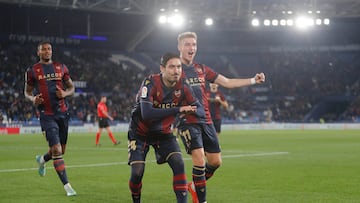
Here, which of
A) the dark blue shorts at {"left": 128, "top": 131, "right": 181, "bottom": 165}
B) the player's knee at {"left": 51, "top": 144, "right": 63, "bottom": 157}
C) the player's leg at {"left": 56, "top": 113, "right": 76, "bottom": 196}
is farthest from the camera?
the player's knee at {"left": 51, "top": 144, "right": 63, "bottom": 157}

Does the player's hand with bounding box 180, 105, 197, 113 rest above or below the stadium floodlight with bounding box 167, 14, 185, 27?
below

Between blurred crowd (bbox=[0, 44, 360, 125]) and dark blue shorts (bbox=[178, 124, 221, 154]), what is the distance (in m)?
35.3

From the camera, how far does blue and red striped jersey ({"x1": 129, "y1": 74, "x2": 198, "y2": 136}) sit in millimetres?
7754

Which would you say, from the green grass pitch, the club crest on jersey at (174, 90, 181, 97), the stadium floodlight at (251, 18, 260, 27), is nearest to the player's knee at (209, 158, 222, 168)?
the green grass pitch

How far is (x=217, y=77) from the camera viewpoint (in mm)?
9711

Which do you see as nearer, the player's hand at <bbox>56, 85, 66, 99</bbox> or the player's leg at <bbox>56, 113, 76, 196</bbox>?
the player's leg at <bbox>56, 113, 76, 196</bbox>

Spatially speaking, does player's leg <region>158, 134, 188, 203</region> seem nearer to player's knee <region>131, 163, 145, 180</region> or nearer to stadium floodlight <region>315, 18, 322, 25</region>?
player's knee <region>131, 163, 145, 180</region>

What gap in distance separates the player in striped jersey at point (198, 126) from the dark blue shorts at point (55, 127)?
2.82 m

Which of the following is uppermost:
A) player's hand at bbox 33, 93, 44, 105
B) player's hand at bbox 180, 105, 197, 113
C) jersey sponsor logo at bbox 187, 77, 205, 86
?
jersey sponsor logo at bbox 187, 77, 205, 86

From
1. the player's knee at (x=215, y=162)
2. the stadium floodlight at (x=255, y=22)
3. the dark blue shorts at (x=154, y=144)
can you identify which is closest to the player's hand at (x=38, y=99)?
the dark blue shorts at (x=154, y=144)

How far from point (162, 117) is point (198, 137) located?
1.47 m

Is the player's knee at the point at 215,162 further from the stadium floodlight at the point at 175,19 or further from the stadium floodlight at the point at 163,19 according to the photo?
the stadium floodlight at the point at 163,19

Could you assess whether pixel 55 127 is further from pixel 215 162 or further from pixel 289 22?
pixel 289 22

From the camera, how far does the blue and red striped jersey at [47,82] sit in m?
11.2
